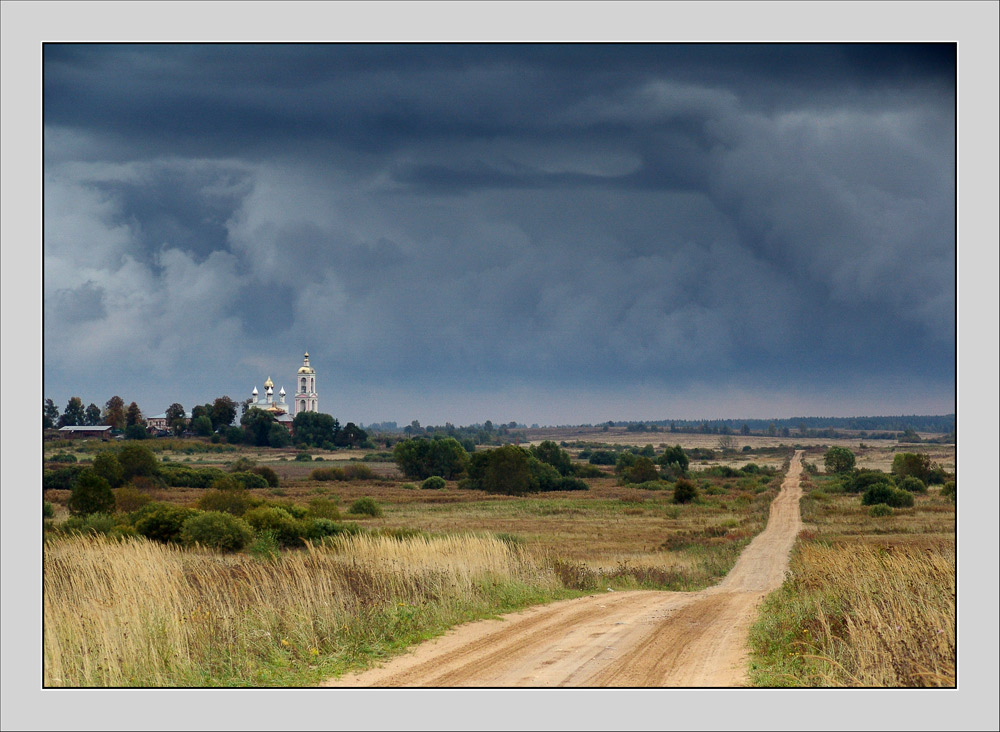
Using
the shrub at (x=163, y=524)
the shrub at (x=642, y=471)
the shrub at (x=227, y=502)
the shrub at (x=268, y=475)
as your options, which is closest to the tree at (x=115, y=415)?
the shrub at (x=268, y=475)

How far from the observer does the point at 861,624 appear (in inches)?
353

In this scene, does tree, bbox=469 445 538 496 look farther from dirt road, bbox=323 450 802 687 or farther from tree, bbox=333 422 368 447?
dirt road, bbox=323 450 802 687

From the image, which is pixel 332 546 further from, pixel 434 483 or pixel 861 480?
pixel 861 480

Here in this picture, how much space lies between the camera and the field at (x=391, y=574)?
9375mm

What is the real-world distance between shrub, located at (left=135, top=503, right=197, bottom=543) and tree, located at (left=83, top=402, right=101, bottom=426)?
29.1m

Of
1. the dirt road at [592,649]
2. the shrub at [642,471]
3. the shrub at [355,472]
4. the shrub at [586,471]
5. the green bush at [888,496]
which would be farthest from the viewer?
the shrub at [642,471]

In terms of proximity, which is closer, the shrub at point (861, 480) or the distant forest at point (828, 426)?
the distant forest at point (828, 426)

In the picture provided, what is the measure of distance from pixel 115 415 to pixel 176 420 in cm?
817

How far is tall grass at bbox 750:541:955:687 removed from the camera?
7.96 m

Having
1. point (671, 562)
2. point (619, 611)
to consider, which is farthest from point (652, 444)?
point (619, 611)

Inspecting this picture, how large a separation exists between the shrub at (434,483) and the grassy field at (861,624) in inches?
1442

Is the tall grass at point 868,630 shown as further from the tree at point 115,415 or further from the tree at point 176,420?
the tree at point 176,420

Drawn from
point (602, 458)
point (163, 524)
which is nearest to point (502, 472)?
point (163, 524)
